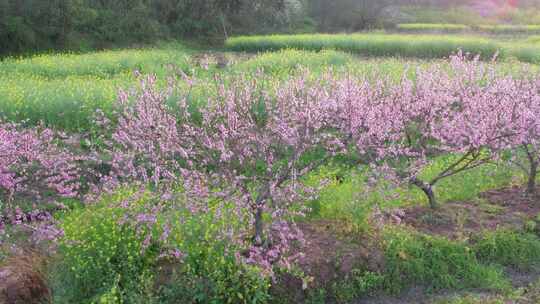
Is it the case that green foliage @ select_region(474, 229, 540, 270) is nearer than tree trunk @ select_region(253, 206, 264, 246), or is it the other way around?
tree trunk @ select_region(253, 206, 264, 246)

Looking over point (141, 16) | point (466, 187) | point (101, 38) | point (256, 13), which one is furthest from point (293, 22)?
point (466, 187)

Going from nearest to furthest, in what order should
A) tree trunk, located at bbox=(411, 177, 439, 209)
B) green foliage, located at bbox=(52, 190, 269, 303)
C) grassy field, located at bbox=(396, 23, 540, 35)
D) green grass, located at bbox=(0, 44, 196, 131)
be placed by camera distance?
green foliage, located at bbox=(52, 190, 269, 303)
tree trunk, located at bbox=(411, 177, 439, 209)
green grass, located at bbox=(0, 44, 196, 131)
grassy field, located at bbox=(396, 23, 540, 35)

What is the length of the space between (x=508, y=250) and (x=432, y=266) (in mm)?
1257

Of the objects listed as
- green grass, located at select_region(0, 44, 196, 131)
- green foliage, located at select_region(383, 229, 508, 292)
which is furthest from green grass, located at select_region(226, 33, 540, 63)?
green foliage, located at select_region(383, 229, 508, 292)

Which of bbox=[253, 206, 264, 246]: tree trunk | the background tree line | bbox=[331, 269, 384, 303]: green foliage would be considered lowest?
bbox=[331, 269, 384, 303]: green foliage

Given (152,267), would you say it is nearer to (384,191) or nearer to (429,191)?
(384,191)

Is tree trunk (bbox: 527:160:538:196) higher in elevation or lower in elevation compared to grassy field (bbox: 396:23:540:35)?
lower

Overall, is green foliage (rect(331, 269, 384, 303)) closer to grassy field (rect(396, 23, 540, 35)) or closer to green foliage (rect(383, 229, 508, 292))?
green foliage (rect(383, 229, 508, 292))

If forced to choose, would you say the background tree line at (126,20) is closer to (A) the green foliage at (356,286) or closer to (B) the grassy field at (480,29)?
(B) the grassy field at (480,29)

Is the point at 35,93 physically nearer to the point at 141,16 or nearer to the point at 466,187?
→ the point at 466,187

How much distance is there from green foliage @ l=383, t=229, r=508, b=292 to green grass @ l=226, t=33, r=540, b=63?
21169mm

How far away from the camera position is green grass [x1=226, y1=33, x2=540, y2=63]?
27.1 meters

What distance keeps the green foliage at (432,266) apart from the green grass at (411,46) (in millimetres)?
21169

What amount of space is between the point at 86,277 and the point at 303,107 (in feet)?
10.6
